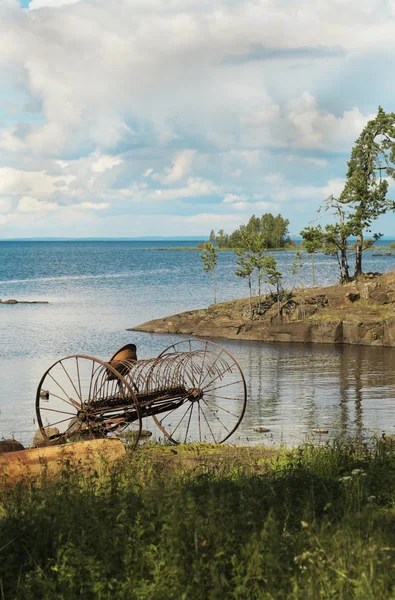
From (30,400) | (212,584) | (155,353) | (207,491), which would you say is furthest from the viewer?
(155,353)

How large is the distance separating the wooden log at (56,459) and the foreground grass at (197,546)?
6.56 ft

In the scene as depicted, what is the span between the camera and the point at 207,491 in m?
6.62

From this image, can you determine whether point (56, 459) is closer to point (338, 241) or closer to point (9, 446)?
point (9, 446)

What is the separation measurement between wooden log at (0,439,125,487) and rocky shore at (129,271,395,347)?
3002 centimetres

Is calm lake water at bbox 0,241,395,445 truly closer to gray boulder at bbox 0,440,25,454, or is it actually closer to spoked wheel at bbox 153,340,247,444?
spoked wheel at bbox 153,340,247,444

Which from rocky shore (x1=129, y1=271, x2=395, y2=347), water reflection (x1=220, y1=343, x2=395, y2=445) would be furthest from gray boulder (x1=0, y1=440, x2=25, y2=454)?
rocky shore (x1=129, y1=271, x2=395, y2=347)

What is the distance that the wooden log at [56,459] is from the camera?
8555 millimetres

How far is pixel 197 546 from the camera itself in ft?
15.8

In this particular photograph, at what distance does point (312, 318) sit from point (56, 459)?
33303 mm

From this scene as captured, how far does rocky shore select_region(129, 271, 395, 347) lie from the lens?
3888 cm

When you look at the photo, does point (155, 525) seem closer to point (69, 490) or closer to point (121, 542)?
point (121, 542)

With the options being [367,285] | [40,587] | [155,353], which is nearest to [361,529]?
[40,587]

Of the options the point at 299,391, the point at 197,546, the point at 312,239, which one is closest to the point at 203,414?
the point at 299,391

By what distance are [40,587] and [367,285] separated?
132 ft
